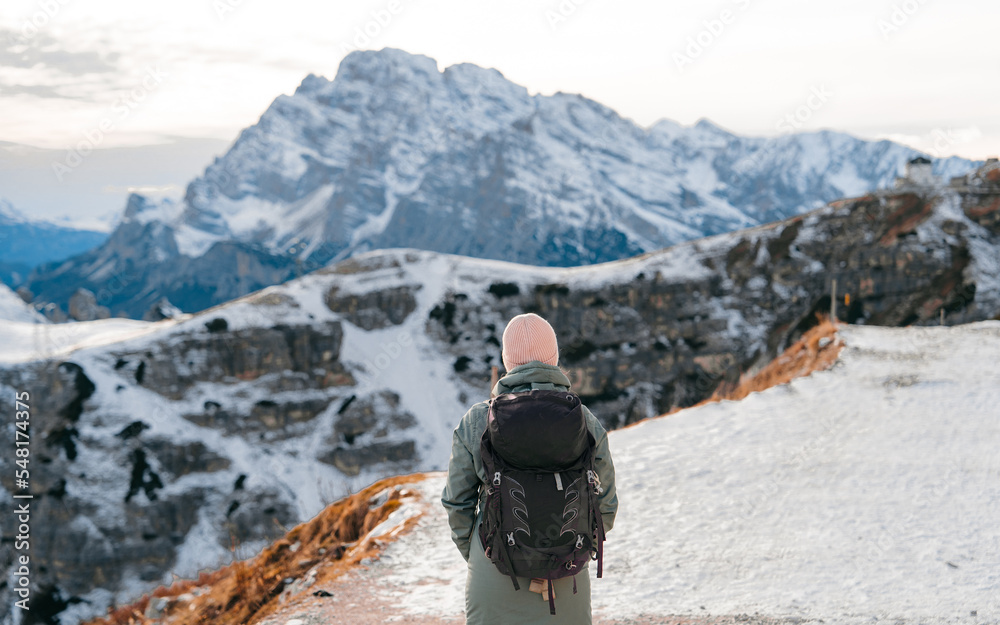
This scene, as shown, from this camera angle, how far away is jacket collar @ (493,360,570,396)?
520cm

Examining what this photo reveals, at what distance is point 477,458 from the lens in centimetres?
529

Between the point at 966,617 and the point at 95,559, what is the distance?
84.9 meters

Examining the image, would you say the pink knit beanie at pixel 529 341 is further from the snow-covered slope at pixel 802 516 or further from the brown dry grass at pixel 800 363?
the brown dry grass at pixel 800 363

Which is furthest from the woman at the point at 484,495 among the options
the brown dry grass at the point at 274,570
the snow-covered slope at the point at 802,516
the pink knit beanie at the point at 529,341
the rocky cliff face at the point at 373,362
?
the rocky cliff face at the point at 373,362

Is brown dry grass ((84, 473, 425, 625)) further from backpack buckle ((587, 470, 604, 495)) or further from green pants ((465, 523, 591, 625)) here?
backpack buckle ((587, 470, 604, 495))

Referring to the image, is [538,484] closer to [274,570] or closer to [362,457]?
[274,570]

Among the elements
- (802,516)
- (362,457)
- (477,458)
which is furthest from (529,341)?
(362,457)

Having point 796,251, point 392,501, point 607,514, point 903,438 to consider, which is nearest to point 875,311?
point 796,251

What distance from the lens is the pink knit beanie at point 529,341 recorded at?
5.29 meters

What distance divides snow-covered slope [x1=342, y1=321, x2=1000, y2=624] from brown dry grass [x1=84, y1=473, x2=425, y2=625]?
936 mm

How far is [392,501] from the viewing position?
47.4 ft

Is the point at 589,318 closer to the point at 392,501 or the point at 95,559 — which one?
the point at 95,559

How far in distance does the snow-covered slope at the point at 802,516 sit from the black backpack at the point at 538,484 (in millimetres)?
4330

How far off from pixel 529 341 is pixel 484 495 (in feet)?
4.16
